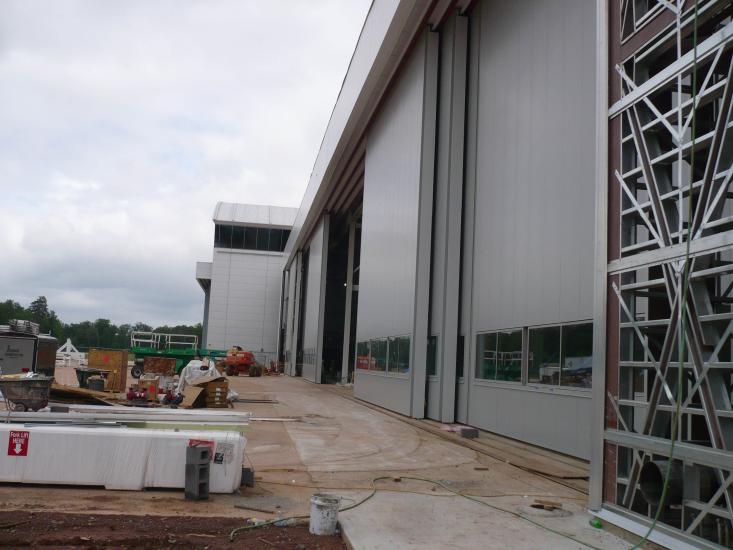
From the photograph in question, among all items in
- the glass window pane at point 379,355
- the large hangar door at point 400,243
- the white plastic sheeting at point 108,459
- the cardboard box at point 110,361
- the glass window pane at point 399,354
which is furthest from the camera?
the cardboard box at point 110,361

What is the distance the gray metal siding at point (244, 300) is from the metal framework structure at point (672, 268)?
5888 centimetres

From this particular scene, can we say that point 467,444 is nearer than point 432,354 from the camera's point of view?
Yes

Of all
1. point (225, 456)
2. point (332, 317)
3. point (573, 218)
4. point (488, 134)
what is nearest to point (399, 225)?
point (488, 134)

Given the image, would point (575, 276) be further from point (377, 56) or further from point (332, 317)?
point (332, 317)

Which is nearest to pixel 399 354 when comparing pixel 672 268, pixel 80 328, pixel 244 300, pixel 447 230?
pixel 447 230

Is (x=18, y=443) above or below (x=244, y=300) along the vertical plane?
below

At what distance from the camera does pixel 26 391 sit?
1204 centimetres

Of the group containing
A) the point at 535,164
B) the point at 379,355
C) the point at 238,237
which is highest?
the point at 238,237

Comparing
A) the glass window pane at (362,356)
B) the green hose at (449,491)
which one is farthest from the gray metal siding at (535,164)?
the glass window pane at (362,356)

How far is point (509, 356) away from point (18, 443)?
9810 millimetres

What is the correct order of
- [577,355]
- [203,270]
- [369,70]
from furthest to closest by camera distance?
[203,270] → [369,70] → [577,355]

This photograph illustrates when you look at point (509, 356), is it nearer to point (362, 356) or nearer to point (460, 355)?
point (460, 355)

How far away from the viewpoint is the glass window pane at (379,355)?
22.0 metres

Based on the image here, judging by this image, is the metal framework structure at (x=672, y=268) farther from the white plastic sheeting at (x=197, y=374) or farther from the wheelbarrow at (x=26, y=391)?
the white plastic sheeting at (x=197, y=374)
